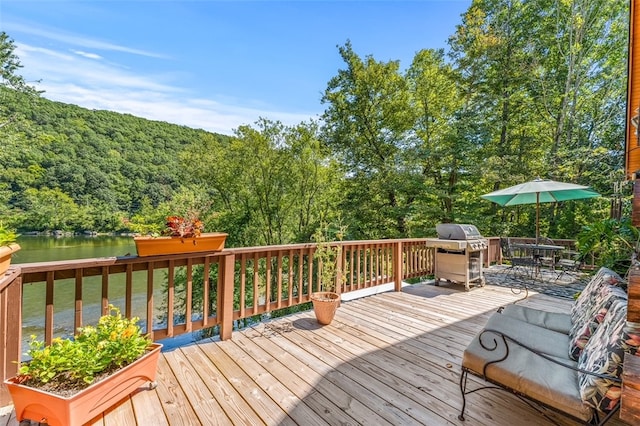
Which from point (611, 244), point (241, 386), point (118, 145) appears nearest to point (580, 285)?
point (611, 244)

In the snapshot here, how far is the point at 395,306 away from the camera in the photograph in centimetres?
396

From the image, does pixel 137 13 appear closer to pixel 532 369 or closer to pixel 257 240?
pixel 532 369

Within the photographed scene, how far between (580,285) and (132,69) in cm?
1513

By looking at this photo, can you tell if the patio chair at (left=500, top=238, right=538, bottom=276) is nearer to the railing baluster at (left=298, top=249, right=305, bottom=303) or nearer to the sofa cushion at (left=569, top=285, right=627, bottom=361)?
the sofa cushion at (left=569, top=285, right=627, bottom=361)

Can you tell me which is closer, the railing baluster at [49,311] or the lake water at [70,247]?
the railing baluster at [49,311]

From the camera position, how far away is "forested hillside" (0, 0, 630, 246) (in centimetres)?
961

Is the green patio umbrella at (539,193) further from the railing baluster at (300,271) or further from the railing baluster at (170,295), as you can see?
the railing baluster at (170,295)

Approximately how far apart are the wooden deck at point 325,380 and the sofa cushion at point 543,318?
1.92 ft

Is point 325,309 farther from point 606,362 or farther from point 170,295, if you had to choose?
point 606,362

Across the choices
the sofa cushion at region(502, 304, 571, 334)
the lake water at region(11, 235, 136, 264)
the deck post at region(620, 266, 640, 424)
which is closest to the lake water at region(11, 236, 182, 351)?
the lake water at region(11, 235, 136, 264)

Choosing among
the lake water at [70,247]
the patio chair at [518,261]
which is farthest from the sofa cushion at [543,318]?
the lake water at [70,247]

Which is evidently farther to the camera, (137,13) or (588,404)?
(137,13)

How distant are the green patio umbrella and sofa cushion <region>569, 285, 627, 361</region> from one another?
3923 millimetres

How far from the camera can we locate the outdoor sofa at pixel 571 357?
4.24 ft
